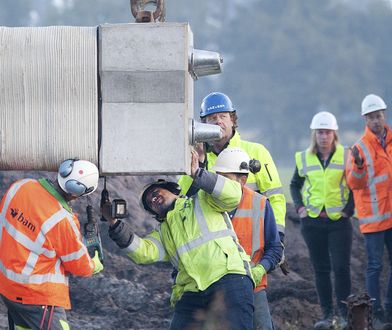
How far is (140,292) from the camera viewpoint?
1396cm

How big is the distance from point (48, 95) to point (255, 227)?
1.94 metres

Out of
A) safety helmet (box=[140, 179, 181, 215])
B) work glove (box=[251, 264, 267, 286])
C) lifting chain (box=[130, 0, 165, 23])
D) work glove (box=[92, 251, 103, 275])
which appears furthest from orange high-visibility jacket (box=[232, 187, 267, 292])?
lifting chain (box=[130, 0, 165, 23])

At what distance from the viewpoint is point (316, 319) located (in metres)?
12.8

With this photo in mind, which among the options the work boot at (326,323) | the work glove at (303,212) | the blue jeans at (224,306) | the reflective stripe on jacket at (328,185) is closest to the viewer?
the blue jeans at (224,306)

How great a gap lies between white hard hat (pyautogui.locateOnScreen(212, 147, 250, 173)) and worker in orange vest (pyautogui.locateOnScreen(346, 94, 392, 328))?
356cm

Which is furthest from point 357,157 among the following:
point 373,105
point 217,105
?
point 217,105

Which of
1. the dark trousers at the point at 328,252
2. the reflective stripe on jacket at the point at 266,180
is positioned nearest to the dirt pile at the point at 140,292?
the dark trousers at the point at 328,252

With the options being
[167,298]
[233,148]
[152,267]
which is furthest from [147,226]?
[233,148]

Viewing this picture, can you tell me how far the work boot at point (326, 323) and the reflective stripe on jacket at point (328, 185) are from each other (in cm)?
106

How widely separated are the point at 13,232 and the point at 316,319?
5.62 m

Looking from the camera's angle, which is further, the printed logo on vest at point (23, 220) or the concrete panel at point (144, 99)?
the printed logo on vest at point (23, 220)

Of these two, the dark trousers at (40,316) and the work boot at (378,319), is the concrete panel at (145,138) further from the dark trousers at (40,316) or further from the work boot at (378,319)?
the work boot at (378,319)

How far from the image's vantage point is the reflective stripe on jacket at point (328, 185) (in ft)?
39.8

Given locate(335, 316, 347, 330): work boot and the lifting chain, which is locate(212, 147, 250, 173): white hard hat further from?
locate(335, 316, 347, 330): work boot
